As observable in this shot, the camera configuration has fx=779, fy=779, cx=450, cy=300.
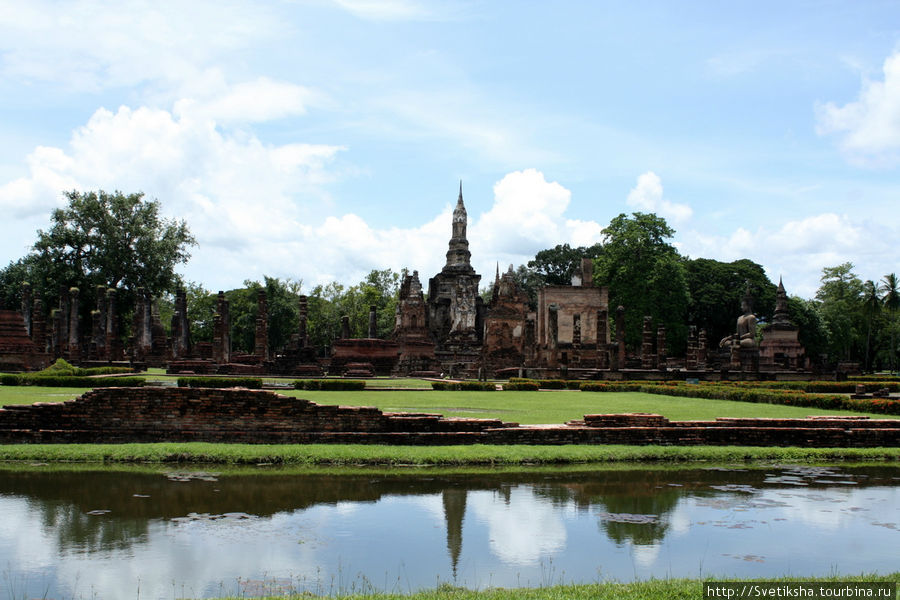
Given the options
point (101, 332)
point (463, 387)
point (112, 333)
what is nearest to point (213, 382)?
point (463, 387)

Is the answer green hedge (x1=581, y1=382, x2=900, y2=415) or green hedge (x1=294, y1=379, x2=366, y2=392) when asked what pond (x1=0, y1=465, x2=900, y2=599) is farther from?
green hedge (x1=294, y1=379, x2=366, y2=392)

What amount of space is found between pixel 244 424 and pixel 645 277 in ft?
145

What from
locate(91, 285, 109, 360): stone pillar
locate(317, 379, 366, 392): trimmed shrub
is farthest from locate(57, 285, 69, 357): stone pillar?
locate(317, 379, 366, 392): trimmed shrub

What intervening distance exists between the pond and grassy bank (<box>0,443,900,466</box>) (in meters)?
0.64

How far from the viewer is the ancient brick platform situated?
1337 centimetres

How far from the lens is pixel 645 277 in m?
54.2

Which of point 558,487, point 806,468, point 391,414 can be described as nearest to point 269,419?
point 391,414

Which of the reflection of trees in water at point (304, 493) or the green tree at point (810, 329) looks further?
the green tree at point (810, 329)

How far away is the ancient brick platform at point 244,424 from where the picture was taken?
13.4 metres

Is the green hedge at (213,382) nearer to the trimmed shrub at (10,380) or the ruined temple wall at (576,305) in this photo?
the trimmed shrub at (10,380)

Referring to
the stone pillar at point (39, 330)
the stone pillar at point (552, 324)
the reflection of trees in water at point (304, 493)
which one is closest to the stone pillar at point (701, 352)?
the stone pillar at point (552, 324)

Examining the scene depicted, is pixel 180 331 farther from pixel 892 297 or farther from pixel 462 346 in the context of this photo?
pixel 892 297

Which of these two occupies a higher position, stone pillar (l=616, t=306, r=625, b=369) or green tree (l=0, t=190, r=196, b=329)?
green tree (l=0, t=190, r=196, b=329)

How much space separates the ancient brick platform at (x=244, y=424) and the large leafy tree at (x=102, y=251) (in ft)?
140
